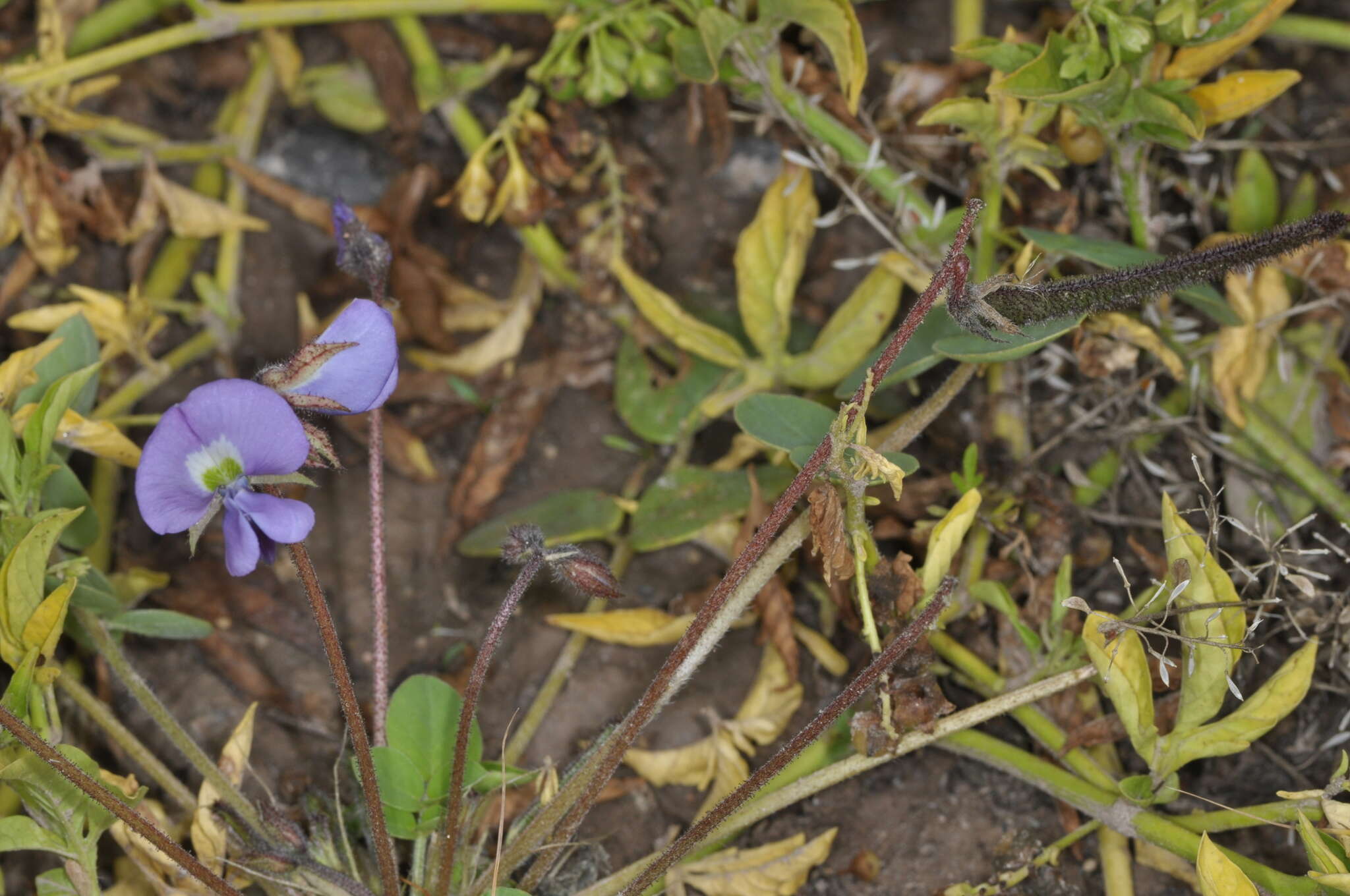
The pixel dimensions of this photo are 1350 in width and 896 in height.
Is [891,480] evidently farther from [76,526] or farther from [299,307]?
[299,307]

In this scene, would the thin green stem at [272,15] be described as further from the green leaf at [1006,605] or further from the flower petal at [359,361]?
the green leaf at [1006,605]

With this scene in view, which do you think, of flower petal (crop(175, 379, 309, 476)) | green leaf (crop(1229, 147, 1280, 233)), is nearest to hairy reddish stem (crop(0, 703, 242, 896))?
flower petal (crop(175, 379, 309, 476))

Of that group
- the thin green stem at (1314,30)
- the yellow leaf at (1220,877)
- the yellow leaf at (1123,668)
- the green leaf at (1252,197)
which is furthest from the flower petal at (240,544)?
the thin green stem at (1314,30)

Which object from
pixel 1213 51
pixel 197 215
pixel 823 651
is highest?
pixel 1213 51

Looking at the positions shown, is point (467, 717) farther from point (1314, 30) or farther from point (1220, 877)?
point (1314, 30)

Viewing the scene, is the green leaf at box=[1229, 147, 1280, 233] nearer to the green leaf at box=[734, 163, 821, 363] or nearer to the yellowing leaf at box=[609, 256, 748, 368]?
the green leaf at box=[734, 163, 821, 363]

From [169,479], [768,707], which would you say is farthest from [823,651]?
[169,479]
